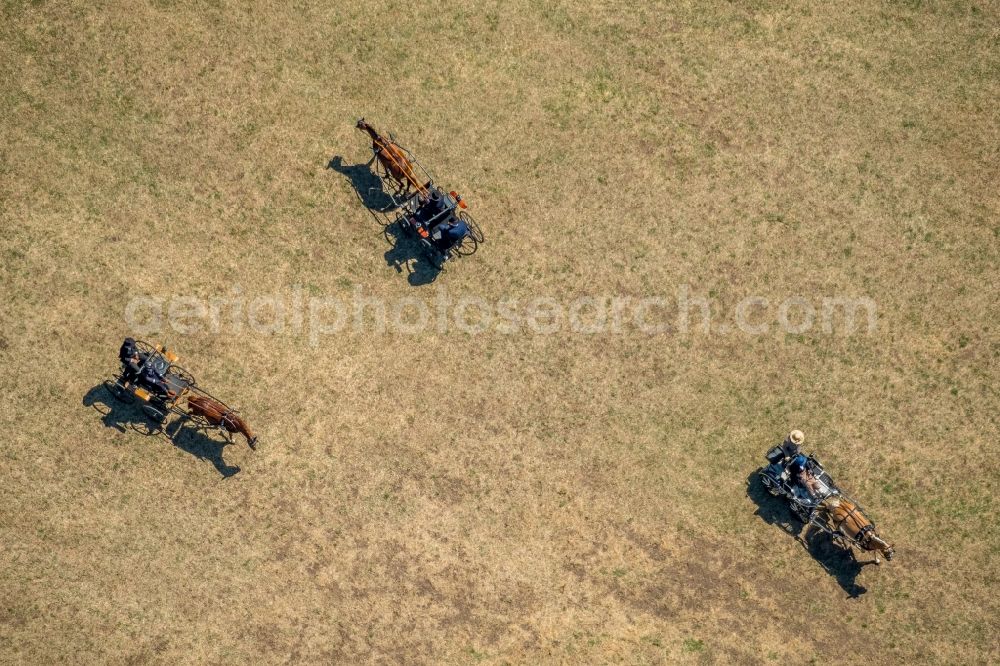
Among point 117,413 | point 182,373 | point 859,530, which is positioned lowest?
point 117,413

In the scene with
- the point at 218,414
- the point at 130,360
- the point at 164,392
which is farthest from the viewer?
the point at 164,392

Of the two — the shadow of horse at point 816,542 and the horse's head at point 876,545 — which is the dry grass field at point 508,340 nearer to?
the shadow of horse at point 816,542

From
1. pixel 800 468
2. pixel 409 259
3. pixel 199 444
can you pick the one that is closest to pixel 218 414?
pixel 199 444

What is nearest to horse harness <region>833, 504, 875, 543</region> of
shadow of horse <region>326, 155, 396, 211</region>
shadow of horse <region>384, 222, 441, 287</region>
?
shadow of horse <region>384, 222, 441, 287</region>

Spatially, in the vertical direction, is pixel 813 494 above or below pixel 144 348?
above

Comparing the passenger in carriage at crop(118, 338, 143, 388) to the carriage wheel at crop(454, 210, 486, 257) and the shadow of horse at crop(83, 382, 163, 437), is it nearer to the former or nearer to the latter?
the shadow of horse at crop(83, 382, 163, 437)

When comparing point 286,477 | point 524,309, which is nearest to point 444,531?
point 286,477

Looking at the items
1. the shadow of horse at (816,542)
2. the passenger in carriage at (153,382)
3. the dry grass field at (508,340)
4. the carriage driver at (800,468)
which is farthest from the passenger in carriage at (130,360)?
the carriage driver at (800,468)

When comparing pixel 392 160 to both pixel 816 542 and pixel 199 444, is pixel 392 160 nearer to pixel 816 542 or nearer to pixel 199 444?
pixel 199 444
